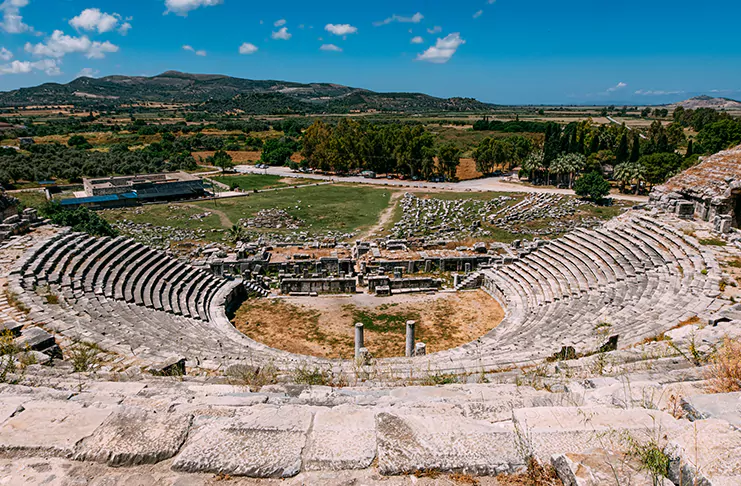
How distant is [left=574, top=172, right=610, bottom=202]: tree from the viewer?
4972 centimetres

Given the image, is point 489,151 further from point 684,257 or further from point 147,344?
point 147,344

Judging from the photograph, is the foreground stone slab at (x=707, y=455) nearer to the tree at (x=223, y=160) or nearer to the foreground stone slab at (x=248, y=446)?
the foreground stone slab at (x=248, y=446)

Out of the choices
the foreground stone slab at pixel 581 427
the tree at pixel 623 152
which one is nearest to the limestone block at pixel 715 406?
the foreground stone slab at pixel 581 427

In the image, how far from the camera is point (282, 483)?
14.8 ft

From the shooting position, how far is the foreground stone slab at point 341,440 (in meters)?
4.73

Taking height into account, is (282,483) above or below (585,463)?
below

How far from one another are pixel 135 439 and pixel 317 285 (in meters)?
20.1

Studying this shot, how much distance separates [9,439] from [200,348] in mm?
9516

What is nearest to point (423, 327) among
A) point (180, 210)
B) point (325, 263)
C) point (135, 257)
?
point (325, 263)

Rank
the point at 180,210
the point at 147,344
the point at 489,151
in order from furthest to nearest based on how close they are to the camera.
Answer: the point at 489,151 < the point at 180,210 < the point at 147,344

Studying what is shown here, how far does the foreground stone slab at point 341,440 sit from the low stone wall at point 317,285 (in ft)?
63.6

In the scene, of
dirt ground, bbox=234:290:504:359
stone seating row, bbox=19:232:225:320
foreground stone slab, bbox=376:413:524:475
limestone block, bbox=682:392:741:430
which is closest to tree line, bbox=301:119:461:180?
dirt ground, bbox=234:290:504:359

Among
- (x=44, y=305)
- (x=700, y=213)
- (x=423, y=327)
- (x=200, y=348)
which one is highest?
(x=700, y=213)

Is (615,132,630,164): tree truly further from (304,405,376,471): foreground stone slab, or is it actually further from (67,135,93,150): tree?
(67,135,93,150): tree
